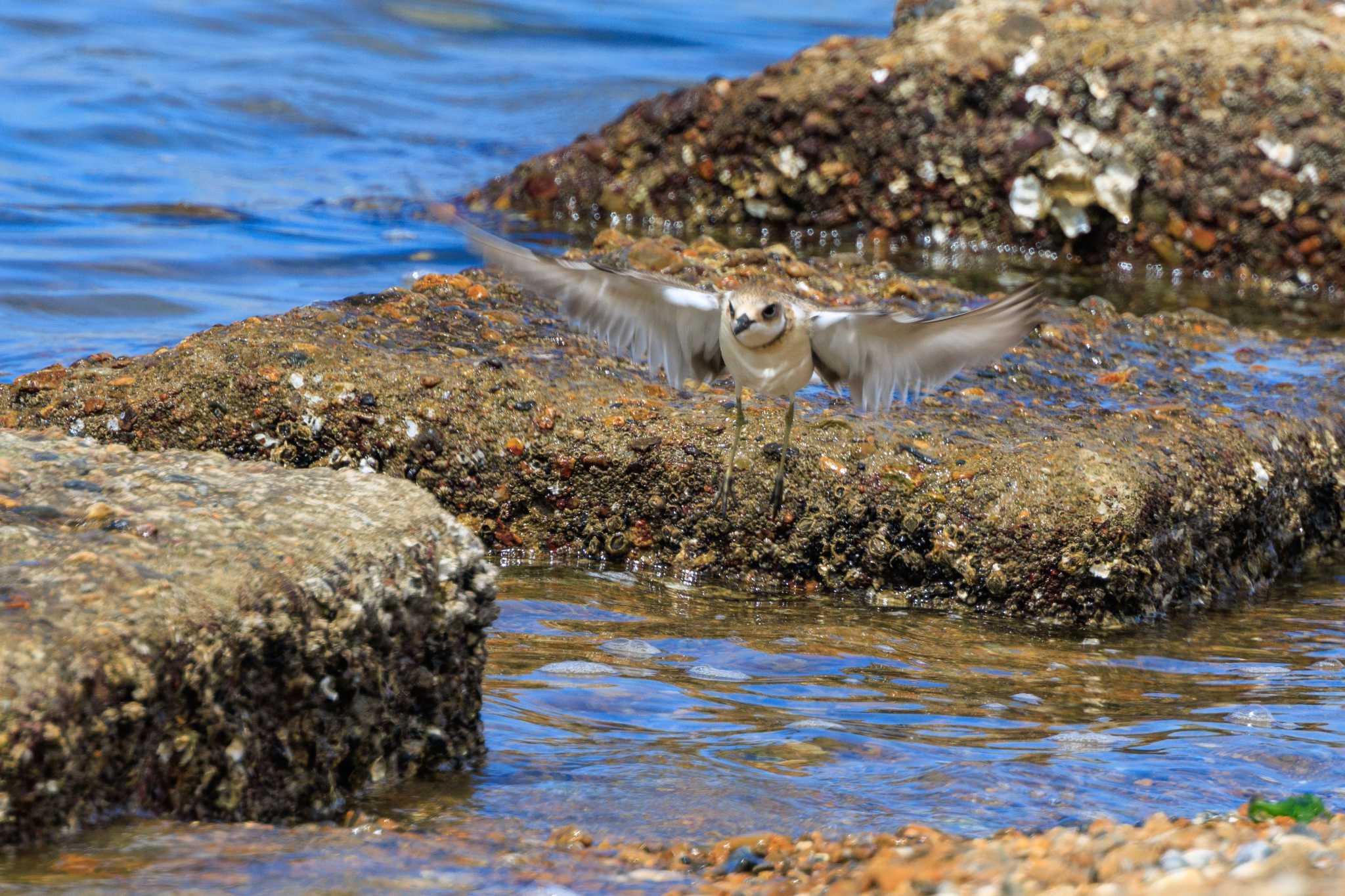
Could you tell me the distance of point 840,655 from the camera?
570cm

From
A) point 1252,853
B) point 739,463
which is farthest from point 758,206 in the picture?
point 1252,853

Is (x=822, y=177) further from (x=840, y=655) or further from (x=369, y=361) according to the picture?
(x=840, y=655)

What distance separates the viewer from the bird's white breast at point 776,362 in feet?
21.3

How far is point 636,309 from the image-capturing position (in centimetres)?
684

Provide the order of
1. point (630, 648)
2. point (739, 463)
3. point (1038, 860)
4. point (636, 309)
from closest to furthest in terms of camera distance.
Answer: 1. point (1038, 860)
2. point (630, 648)
3. point (739, 463)
4. point (636, 309)

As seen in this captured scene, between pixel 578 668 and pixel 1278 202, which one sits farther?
pixel 1278 202

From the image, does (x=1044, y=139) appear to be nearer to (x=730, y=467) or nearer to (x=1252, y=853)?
(x=730, y=467)

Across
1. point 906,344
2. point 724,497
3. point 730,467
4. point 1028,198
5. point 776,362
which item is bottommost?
point 724,497

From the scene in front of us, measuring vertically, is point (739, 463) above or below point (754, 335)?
below

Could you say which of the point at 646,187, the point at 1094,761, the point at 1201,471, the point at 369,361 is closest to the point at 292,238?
the point at 646,187

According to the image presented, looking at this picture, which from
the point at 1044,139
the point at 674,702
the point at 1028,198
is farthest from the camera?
the point at 1028,198

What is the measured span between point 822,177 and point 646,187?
1.46m

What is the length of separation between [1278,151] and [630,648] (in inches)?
313

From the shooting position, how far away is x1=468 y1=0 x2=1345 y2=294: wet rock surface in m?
11.7
